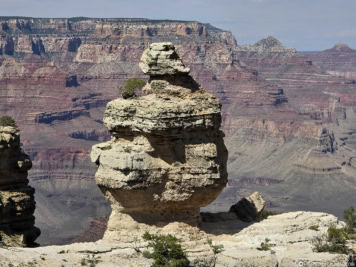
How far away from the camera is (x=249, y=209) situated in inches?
1695

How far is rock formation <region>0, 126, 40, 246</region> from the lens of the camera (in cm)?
4300

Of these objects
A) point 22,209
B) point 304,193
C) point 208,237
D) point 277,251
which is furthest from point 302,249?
point 304,193

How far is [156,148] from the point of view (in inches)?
1423

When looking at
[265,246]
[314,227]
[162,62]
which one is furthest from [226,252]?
[162,62]

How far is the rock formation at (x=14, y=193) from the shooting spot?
43.0 metres

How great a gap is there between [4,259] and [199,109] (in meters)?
10.4

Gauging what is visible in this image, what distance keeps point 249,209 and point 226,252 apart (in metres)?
8.53

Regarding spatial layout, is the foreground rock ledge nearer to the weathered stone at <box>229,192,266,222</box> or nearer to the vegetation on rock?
the vegetation on rock

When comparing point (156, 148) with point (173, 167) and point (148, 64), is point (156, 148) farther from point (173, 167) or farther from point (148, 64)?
point (148, 64)

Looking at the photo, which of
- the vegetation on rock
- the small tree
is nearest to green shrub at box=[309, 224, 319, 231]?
the vegetation on rock

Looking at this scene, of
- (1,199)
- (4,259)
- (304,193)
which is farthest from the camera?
(304,193)

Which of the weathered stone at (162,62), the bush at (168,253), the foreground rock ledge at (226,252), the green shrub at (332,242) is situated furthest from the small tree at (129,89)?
the green shrub at (332,242)

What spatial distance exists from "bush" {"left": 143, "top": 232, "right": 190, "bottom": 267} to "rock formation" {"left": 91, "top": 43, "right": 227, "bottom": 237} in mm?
2434

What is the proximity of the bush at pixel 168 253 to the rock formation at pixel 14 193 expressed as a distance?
10854mm
